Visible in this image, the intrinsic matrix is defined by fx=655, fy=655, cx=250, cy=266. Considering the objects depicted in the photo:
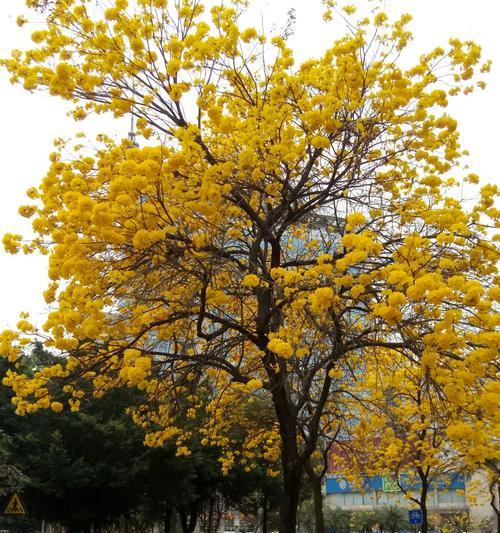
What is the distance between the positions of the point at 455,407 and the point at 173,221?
9.74ft

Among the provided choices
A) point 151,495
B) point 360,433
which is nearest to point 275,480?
point 151,495

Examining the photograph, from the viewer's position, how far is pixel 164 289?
23.0 feet

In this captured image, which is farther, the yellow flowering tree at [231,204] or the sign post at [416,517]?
the sign post at [416,517]

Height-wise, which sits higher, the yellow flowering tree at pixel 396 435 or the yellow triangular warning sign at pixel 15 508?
the yellow flowering tree at pixel 396 435

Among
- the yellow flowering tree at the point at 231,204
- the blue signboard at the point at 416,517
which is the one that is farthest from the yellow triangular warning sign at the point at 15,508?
the blue signboard at the point at 416,517

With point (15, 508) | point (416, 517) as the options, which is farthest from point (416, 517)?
point (15, 508)

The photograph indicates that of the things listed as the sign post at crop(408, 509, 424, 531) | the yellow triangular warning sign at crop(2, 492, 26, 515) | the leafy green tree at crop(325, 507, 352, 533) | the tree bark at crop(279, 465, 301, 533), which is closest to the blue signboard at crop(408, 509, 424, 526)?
the sign post at crop(408, 509, 424, 531)

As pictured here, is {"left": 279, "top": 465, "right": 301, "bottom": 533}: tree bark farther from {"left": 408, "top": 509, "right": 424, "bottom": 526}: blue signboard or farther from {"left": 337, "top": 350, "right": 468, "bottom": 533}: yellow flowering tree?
{"left": 408, "top": 509, "right": 424, "bottom": 526}: blue signboard

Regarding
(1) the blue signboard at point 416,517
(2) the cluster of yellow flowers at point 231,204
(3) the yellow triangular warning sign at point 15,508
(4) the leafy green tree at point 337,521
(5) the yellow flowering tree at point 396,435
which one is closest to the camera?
(2) the cluster of yellow flowers at point 231,204

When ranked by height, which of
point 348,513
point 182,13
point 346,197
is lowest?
point 348,513

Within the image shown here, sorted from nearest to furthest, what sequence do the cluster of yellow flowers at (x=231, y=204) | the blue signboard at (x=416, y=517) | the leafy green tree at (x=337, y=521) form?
the cluster of yellow flowers at (x=231, y=204) < the blue signboard at (x=416, y=517) < the leafy green tree at (x=337, y=521)

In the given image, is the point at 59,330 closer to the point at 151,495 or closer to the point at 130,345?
the point at 130,345

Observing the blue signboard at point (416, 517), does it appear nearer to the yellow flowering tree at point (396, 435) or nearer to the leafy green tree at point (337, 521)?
the yellow flowering tree at point (396, 435)

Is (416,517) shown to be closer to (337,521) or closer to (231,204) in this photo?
(231,204)
